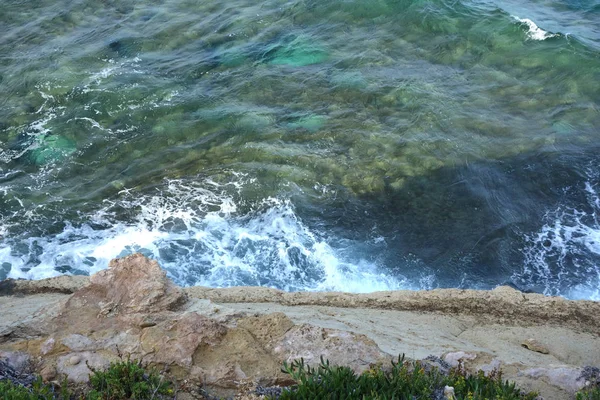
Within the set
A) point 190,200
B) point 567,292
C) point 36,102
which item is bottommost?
point 567,292

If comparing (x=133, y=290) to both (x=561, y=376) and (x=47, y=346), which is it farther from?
(x=561, y=376)

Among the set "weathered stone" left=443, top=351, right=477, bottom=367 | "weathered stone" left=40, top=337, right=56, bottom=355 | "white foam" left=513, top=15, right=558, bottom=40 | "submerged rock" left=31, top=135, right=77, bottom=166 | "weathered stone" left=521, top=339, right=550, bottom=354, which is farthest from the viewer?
"white foam" left=513, top=15, right=558, bottom=40

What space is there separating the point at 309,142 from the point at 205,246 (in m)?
3.57

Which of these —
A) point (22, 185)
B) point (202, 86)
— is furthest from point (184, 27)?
point (22, 185)

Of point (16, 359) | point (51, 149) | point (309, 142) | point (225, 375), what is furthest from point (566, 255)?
point (51, 149)

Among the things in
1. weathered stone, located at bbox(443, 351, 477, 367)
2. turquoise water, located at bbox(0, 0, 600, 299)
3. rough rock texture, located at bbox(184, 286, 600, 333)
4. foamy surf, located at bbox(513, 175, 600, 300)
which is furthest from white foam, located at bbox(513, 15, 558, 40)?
weathered stone, located at bbox(443, 351, 477, 367)

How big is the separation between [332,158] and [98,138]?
5234mm

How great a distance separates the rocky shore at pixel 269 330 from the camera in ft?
21.4

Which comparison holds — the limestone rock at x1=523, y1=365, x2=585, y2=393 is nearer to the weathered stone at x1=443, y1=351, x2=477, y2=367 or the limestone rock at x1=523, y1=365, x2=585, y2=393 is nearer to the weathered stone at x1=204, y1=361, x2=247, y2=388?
the weathered stone at x1=443, y1=351, x2=477, y2=367

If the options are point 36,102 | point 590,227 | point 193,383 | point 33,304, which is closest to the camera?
point 193,383

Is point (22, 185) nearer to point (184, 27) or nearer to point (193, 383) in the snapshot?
point (184, 27)

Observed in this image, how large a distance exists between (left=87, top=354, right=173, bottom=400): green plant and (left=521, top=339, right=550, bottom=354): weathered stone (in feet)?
14.7

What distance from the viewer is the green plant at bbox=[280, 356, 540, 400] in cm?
579

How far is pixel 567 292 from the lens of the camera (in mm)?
10453
